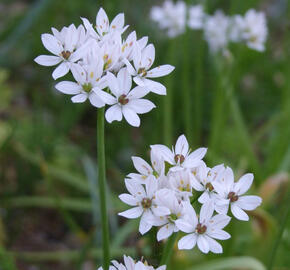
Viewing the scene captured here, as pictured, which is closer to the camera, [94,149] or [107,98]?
[107,98]

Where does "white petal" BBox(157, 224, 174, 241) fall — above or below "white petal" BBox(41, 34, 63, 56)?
below

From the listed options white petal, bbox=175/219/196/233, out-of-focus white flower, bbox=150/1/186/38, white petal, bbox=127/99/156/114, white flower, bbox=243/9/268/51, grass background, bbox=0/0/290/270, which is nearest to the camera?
white petal, bbox=175/219/196/233

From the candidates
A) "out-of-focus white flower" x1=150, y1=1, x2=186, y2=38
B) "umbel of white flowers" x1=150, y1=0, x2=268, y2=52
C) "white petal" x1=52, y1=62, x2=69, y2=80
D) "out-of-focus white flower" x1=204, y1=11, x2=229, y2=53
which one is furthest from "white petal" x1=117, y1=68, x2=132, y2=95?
"out-of-focus white flower" x1=204, y1=11, x2=229, y2=53

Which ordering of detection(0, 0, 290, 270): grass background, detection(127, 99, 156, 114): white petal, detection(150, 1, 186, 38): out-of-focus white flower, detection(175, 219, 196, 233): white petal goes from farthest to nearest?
detection(150, 1, 186, 38): out-of-focus white flower → detection(0, 0, 290, 270): grass background → detection(127, 99, 156, 114): white petal → detection(175, 219, 196, 233): white petal

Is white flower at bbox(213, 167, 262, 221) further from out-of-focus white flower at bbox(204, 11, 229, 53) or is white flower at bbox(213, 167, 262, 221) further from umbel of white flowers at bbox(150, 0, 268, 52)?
out-of-focus white flower at bbox(204, 11, 229, 53)

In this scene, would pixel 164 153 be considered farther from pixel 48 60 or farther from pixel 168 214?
pixel 48 60

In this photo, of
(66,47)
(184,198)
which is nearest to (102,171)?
(184,198)

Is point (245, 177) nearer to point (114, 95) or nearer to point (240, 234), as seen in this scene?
point (114, 95)
